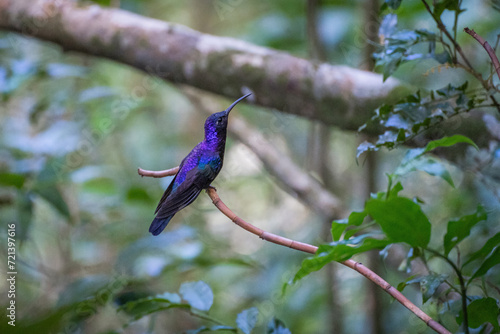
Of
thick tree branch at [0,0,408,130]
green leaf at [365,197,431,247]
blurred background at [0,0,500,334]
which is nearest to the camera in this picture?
green leaf at [365,197,431,247]

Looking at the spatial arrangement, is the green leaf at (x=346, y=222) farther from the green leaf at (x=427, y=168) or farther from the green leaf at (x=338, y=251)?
the green leaf at (x=427, y=168)

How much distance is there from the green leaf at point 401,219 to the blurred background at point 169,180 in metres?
0.40

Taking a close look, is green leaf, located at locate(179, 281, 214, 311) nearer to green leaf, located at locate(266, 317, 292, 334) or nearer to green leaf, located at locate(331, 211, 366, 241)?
green leaf, located at locate(266, 317, 292, 334)

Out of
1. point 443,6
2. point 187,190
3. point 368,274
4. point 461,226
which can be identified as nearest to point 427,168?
point 461,226

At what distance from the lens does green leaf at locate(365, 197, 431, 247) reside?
79 centimetres

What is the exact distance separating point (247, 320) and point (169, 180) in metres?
1.35

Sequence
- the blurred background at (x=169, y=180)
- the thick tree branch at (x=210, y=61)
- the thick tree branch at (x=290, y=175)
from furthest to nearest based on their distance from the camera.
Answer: the thick tree branch at (x=290, y=175) < the blurred background at (x=169, y=180) < the thick tree branch at (x=210, y=61)

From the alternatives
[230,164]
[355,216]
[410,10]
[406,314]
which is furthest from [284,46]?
[355,216]

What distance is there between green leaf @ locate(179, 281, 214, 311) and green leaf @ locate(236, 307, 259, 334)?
0.32 feet

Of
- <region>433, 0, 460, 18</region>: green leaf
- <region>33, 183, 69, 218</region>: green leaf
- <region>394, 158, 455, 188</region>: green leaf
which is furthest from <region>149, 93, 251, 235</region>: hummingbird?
<region>33, 183, 69, 218</region>: green leaf

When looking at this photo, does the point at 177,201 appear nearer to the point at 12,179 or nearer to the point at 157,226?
the point at 157,226

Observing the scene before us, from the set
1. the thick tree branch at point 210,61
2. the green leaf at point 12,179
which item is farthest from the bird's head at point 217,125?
the green leaf at point 12,179

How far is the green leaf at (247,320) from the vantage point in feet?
3.79

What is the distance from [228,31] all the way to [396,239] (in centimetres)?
418
